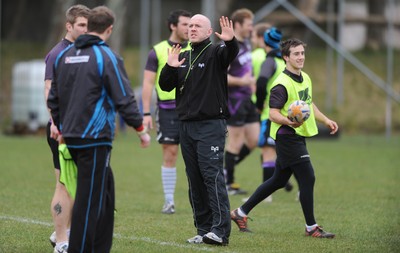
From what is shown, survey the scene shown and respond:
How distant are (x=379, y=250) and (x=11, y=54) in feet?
76.5

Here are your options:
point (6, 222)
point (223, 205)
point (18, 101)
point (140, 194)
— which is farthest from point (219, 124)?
point (18, 101)

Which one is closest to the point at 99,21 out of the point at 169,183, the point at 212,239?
the point at 212,239

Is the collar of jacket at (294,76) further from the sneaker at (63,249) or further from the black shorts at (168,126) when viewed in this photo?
the sneaker at (63,249)

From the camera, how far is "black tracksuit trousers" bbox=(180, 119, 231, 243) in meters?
8.01

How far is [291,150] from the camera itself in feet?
28.5

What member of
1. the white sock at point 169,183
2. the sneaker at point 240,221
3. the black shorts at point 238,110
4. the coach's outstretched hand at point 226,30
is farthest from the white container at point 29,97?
the coach's outstretched hand at point 226,30

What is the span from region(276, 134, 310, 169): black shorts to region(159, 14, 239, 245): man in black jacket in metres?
0.81

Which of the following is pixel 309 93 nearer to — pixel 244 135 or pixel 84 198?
pixel 84 198

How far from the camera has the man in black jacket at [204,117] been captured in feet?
26.3

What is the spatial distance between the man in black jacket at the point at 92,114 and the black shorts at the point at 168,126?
12.0 ft

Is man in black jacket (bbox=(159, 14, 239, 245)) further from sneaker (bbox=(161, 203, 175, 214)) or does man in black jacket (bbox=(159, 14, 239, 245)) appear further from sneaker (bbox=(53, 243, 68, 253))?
sneaker (bbox=(161, 203, 175, 214))

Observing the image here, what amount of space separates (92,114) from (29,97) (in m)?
17.5

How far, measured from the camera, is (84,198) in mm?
6668

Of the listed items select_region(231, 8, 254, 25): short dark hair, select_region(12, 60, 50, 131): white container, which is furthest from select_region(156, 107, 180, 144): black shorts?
select_region(12, 60, 50, 131): white container
